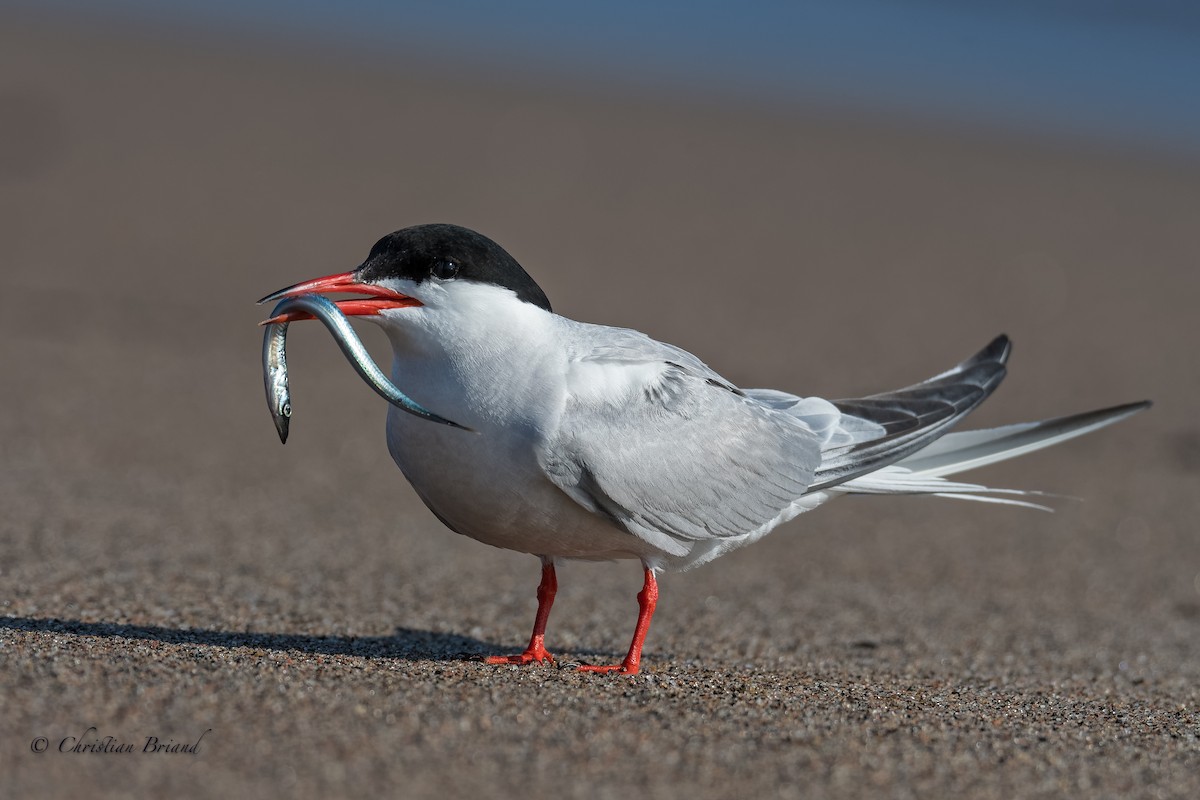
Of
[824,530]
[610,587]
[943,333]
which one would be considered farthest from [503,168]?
[610,587]

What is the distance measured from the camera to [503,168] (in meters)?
14.7

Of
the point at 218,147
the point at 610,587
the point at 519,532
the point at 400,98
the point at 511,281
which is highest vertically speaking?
the point at 400,98

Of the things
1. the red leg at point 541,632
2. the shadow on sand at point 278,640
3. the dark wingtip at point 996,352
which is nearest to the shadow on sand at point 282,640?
the shadow on sand at point 278,640

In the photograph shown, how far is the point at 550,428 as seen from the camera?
3615 millimetres

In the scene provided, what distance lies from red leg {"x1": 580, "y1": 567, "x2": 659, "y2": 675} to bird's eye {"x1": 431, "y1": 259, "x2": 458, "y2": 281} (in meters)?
1.03

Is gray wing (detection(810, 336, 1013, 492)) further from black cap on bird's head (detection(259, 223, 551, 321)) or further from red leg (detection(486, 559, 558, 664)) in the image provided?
black cap on bird's head (detection(259, 223, 551, 321))

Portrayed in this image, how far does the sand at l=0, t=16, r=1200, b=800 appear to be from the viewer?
3168 millimetres

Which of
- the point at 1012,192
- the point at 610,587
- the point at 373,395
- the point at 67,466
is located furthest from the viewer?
the point at 1012,192

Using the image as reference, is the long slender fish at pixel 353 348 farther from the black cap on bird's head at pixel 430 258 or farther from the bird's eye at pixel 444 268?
the bird's eye at pixel 444 268

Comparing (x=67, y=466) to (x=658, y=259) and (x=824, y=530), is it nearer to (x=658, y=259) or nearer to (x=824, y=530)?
(x=824, y=530)

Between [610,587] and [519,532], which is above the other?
[519,532]

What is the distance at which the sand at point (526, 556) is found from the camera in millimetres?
3168

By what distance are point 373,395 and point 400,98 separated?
9629mm

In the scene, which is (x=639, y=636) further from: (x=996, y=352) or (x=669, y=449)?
(x=996, y=352)
